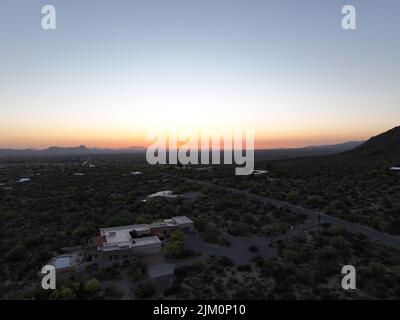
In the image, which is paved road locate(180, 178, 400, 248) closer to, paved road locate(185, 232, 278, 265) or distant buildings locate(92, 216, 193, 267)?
paved road locate(185, 232, 278, 265)

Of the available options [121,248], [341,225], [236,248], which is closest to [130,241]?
[121,248]

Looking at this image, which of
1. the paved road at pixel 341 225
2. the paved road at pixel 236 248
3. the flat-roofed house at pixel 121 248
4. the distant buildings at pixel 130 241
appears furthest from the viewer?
the paved road at pixel 341 225

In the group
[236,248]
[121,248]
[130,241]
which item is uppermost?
[121,248]

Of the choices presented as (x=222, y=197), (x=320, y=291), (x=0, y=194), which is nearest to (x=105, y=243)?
(x=320, y=291)

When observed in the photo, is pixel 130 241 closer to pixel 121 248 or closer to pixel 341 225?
pixel 121 248

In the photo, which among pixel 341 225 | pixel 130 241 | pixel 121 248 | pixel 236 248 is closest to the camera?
pixel 121 248

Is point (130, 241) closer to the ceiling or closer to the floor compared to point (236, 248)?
closer to the ceiling

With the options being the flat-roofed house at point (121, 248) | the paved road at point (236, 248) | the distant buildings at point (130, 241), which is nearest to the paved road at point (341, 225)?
the paved road at point (236, 248)

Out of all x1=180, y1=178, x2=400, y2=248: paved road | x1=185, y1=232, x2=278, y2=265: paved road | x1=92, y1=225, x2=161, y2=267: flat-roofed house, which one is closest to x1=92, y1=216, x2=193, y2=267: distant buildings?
x1=92, y1=225, x2=161, y2=267: flat-roofed house

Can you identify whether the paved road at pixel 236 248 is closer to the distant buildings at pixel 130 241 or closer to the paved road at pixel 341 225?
the distant buildings at pixel 130 241
